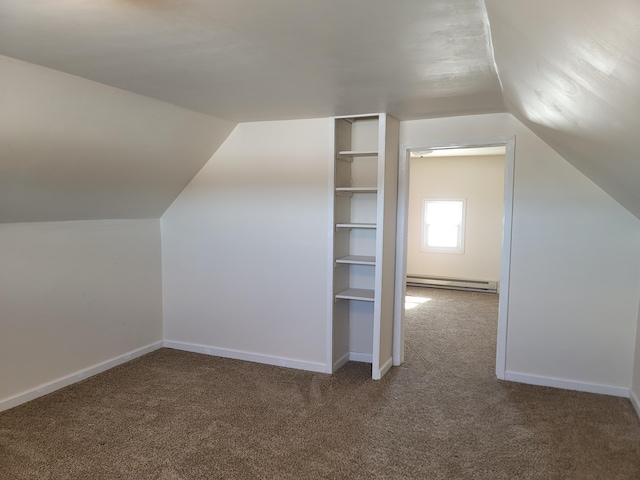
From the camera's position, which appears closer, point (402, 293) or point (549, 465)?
point (549, 465)

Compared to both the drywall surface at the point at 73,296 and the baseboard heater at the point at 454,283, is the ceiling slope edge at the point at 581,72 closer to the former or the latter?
the drywall surface at the point at 73,296

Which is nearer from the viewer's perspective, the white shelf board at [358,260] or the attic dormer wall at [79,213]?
the attic dormer wall at [79,213]

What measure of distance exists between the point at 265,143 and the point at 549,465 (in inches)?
125

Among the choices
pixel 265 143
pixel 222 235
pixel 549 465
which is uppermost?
pixel 265 143

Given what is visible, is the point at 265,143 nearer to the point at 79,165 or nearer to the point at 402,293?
the point at 79,165

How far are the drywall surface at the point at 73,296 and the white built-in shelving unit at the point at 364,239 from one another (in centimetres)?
188

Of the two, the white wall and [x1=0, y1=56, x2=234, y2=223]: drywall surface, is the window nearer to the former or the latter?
the white wall

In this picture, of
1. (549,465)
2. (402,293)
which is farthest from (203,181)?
(549,465)

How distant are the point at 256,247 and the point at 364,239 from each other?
39.3 inches

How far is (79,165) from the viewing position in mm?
3213

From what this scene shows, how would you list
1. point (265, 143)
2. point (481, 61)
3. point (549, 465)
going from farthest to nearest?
point (265, 143)
point (549, 465)
point (481, 61)

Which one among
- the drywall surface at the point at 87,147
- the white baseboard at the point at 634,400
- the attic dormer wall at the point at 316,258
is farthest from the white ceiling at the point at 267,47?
the white baseboard at the point at 634,400

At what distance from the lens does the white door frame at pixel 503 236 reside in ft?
12.0

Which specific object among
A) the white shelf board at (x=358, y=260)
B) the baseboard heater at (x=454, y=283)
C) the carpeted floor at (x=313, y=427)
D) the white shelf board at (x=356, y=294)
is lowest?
the carpeted floor at (x=313, y=427)
